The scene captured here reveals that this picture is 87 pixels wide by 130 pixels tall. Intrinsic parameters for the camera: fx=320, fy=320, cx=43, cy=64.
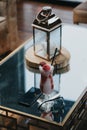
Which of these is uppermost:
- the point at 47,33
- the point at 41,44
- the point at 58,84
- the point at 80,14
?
the point at 47,33

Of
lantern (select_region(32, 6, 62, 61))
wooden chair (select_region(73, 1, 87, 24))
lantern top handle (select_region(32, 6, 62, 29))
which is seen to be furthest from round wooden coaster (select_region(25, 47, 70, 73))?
wooden chair (select_region(73, 1, 87, 24))

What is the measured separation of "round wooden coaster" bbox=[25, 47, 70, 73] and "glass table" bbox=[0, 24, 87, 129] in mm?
40

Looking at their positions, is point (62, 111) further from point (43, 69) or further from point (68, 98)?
point (43, 69)

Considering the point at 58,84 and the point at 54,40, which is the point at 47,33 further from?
the point at 58,84

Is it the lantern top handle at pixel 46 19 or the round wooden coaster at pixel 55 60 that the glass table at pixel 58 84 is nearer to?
the round wooden coaster at pixel 55 60

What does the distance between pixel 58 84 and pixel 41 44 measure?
0.40 metres

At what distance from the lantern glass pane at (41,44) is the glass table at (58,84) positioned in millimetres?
130

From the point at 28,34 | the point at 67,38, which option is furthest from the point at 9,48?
the point at 67,38

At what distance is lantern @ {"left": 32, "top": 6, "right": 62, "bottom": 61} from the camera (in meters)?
2.16

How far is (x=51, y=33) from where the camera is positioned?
7.15 ft

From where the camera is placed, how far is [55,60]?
7.22 feet

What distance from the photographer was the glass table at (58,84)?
177 cm

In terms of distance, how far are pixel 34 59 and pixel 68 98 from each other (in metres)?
0.46

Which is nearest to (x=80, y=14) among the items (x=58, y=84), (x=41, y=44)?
(x=41, y=44)
